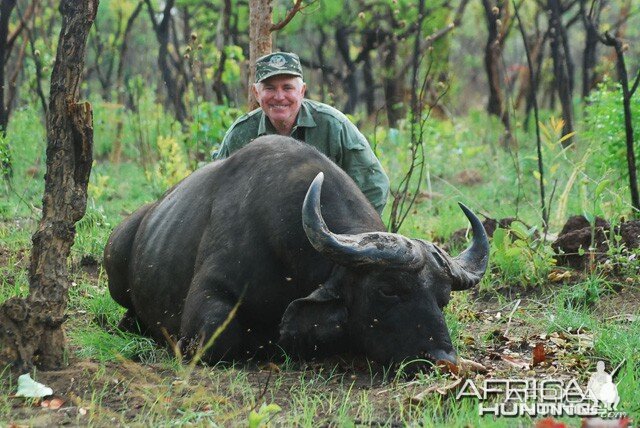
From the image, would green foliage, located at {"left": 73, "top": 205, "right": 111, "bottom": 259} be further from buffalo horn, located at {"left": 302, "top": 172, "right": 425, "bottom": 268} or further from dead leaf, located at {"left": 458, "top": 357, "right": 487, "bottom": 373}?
dead leaf, located at {"left": 458, "top": 357, "right": 487, "bottom": 373}

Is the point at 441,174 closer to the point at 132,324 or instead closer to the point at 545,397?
the point at 132,324

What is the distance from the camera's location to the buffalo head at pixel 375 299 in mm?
4516

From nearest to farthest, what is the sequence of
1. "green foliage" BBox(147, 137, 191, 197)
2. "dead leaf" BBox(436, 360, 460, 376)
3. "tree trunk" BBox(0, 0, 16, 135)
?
"dead leaf" BBox(436, 360, 460, 376), "green foliage" BBox(147, 137, 191, 197), "tree trunk" BBox(0, 0, 16, 135)

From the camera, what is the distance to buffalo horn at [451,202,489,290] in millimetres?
4914

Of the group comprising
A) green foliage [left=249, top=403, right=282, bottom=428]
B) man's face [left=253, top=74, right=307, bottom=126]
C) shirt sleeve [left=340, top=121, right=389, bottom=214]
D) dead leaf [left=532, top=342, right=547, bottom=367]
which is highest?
man's face [left=253, top=74, right=307, bottom=126]

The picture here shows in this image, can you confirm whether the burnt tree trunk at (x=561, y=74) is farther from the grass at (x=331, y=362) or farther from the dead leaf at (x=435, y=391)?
Result: the dead leaf at (x=435, y=391)

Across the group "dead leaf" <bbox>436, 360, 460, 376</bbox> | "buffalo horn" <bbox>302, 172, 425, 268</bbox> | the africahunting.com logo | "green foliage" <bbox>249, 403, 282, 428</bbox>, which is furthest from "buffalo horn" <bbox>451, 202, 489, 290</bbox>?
"green foliage" <bbox>249, 403, 282, 428</bbox>

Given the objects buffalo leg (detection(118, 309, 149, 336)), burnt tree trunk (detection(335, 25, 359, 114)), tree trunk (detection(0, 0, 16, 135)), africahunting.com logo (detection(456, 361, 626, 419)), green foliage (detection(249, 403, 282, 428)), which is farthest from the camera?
burnt tree trunk (detection(335, 25, 359, 114))

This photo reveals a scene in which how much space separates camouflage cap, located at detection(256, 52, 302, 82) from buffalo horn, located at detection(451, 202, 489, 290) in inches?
79.1

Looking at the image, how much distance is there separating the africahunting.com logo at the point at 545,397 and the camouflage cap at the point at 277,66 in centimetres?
315

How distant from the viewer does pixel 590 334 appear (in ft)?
17.8

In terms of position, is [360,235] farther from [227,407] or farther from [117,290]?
[117,290]

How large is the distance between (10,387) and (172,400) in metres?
0.74

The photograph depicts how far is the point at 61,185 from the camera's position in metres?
4.51
